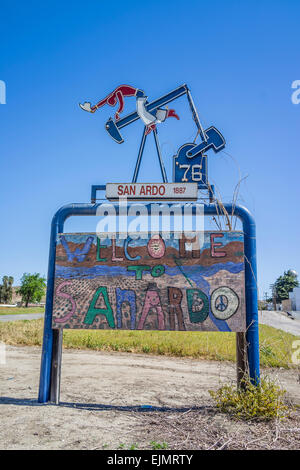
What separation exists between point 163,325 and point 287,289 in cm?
10492

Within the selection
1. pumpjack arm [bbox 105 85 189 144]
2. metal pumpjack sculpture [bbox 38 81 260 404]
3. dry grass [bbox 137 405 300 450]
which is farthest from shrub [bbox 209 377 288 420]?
pumpjack arm [bbox 105 85 189 144]

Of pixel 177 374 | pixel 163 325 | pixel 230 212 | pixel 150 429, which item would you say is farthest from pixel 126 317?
pixel 177 374

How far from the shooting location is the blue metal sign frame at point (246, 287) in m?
5.75

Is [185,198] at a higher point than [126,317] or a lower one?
higher

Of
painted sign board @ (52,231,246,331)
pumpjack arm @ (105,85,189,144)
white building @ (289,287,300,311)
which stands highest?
pumpjack arm @ (105,85,189,144)

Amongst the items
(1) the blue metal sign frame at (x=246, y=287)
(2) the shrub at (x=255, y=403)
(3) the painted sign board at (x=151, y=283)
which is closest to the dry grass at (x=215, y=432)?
(2) the shrub at (x=255, y=403)

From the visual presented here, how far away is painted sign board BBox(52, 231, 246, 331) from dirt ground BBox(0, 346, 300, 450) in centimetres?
135

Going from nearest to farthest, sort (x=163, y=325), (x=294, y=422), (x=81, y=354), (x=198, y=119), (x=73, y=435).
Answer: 1. (x=73, y=435)
2. (x=294, y=422)
3. (x=163, y=325)
4. (x=198, y=119)
5. (x=81, y=354)

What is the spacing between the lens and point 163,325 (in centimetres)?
586

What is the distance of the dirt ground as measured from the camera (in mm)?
4152

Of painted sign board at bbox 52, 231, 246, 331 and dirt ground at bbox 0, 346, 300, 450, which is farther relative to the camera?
painted sign board at bbox 52, 231, 246, 331

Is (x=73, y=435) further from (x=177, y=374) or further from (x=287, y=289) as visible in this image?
(x=287, y=289)

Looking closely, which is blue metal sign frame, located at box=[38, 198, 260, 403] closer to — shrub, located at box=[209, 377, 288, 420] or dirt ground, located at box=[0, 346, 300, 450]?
shrub, located at box=[209, 377, 288, 420]

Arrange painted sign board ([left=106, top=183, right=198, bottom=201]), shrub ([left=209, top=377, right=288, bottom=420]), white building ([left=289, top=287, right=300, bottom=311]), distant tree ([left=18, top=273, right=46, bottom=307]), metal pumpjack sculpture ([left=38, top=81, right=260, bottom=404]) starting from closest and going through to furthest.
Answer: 1. shrub ([left=209, top=377, right=288, bottom=420])
2. metal pumpjack sculpture ([left=38, top=81, right=260, bottom=404])
3. painted sign board ([left=106, top=183, right=198, bottom=201])
4. white building ([left=289, top=287, right=300, bottom=311])
5. distant tree ([left=18, top=273, right=46, bottom=307])
